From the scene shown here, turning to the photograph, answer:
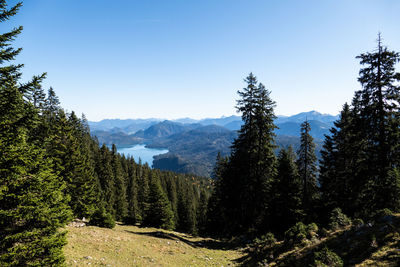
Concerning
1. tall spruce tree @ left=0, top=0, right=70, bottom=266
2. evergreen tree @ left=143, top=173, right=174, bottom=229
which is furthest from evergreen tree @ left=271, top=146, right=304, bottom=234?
tall spruce tree @ left=0, top=0, right=70, bottom=266

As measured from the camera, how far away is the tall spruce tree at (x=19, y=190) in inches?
329

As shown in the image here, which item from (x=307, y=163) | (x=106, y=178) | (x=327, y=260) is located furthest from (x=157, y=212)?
(x=327, y=260)

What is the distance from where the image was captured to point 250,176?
23578 millimetres

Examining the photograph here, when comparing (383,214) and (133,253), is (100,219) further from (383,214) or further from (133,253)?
(383,214)

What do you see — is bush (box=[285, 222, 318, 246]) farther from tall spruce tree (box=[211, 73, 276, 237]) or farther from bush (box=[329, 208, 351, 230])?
tall spruce tree (box=[211, 73, 276, 237])

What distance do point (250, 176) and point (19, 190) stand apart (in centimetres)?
2055

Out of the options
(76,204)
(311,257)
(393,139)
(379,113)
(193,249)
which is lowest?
(193,249)

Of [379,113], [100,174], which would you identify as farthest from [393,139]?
[100,174]

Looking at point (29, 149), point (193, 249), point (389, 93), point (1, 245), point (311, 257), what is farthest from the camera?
point (193, 249)

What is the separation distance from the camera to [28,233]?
8648mm

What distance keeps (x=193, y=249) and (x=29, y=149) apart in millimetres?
16213

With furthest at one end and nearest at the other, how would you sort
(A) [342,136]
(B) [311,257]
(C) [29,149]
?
(A) [342,136] → (B) [311,257] → (C) [29,149]

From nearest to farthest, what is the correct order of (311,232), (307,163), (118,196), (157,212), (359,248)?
(359,248)
(311,232)
(307,163)
(157,212)
(118,196)

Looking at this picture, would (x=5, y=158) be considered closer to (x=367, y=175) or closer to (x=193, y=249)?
(x=193, y=249)
